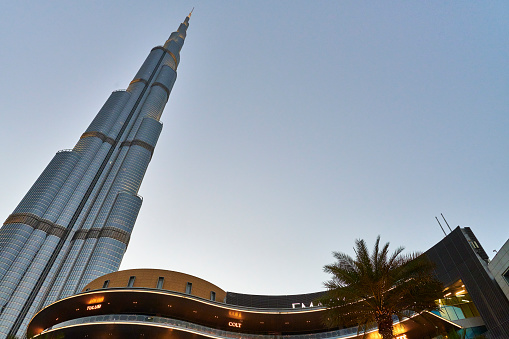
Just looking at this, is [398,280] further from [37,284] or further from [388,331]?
[37,284]

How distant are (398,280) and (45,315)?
1748 inches

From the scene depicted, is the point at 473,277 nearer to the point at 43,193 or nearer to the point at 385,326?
the point at 385,326

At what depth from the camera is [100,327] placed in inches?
1473

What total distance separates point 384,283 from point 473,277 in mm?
16783

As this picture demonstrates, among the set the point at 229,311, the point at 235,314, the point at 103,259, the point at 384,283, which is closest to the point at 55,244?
the point at 103,259

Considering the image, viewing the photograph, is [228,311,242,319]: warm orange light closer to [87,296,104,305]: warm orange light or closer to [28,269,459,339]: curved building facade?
[28,269,459,339]: curved building facade

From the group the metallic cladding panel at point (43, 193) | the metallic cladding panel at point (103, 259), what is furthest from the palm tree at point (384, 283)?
the metallic cladding panel at point (43, 193)

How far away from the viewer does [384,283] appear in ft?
82.1

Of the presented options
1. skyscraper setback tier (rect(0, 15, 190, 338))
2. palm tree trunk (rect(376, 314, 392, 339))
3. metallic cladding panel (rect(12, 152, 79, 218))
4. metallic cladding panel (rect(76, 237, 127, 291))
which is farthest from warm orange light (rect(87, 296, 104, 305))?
metallic cladding panel (rect(12, 152, 79, 218))

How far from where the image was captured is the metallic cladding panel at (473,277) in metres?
31.9

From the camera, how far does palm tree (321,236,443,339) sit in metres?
24.7

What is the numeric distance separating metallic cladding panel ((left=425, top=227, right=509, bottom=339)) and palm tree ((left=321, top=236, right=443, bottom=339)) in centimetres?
1150

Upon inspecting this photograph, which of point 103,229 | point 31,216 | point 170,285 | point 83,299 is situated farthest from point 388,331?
point 31,216

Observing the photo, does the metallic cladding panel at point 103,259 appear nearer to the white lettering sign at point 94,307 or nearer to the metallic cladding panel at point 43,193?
the metallic cladding panel at point 43,193
